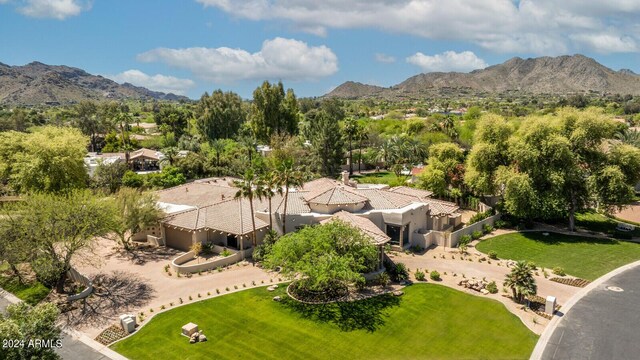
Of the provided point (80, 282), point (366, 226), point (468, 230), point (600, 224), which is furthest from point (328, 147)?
point (80, 282)

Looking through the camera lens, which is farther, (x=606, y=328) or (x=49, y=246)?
(x=49, y=246)

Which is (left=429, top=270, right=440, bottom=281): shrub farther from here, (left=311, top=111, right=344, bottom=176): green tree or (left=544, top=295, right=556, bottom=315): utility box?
(left=311, top=111, right=344, bottom=176): green tree

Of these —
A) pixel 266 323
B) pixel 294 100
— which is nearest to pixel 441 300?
pixel 266 323

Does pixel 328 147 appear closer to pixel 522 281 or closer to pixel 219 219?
pixel 219 219

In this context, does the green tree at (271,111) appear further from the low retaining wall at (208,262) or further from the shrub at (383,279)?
the shrub at (383,279)

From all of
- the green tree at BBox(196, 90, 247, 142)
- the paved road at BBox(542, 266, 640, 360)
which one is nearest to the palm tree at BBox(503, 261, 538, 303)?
the paved road at BBox(542, 266, 640, 360)

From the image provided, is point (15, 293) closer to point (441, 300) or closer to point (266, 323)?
point (266, 323)
